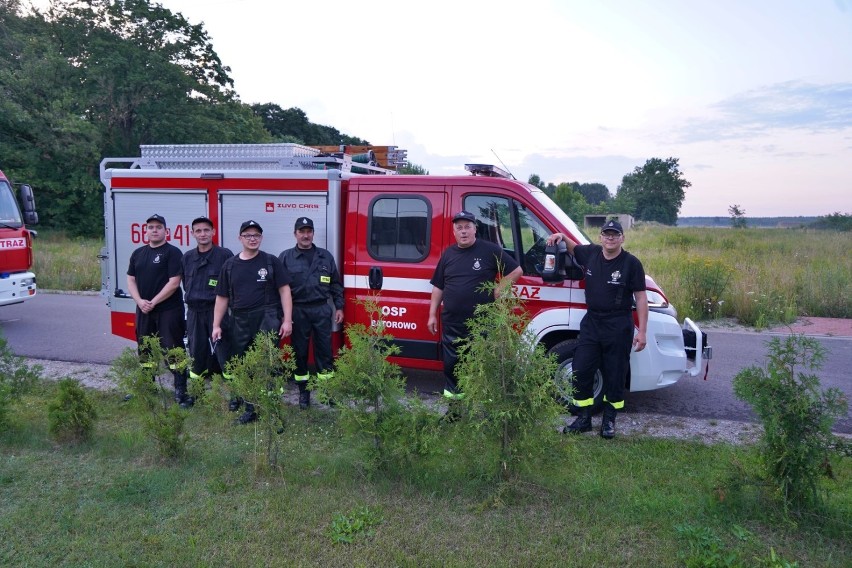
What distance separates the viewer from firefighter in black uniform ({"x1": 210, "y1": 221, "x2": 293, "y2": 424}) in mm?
5512

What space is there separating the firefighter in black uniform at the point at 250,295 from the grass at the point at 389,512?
121 centimetres

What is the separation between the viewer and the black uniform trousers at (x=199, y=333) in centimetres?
590

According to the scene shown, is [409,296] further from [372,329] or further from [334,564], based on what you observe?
[334,564]

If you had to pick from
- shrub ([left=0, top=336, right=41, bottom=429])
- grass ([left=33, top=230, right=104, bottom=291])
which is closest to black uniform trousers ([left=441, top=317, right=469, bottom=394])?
shrub ([left=0, top=336, right=41, bottom=429])

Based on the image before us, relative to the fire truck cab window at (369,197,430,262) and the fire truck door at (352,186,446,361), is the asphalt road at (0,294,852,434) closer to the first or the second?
the fire truck door at (352,186,446,361)

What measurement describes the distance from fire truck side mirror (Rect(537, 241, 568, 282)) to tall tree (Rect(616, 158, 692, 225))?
83847 mm

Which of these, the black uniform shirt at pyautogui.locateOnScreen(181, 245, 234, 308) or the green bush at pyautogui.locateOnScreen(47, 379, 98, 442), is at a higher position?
the black uniform shirt at pyautogui.locateOnScreen(181, 245, 234, 308)

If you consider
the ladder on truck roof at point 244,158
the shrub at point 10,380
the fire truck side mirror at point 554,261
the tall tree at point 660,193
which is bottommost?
the shrub at point 10,380

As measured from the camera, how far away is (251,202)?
21.1ft

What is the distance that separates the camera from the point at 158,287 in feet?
19.8

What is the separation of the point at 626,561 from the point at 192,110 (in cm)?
3233

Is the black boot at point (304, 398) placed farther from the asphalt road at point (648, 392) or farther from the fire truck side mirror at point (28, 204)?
the fire truck side mirror at point (28, 204)

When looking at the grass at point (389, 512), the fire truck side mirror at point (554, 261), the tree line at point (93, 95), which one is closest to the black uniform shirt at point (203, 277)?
the grass at point (389, 512)

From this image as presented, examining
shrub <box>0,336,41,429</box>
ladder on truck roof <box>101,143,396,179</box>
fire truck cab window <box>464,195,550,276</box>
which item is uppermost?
ladder on truck roof <box>101,143,396,179</box>
